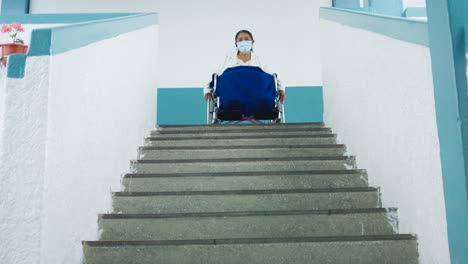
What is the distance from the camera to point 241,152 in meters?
3.06

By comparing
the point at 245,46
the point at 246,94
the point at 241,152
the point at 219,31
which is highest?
the point at 219,31

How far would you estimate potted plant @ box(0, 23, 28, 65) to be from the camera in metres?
5.16

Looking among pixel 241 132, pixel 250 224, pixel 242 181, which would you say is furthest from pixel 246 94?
pixel 250 224

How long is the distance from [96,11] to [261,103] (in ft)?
13.5

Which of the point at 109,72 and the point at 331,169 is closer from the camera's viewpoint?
the point at 109,72

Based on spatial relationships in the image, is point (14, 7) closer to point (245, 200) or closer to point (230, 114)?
point (230, 114)

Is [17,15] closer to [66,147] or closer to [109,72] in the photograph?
[109,72]

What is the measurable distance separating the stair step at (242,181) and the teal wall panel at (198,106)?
371 centimetres

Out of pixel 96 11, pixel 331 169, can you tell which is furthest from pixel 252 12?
pixel 331 169

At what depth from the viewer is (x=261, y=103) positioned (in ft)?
13.7

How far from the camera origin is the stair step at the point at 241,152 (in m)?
3.04

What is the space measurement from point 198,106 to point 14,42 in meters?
2.59

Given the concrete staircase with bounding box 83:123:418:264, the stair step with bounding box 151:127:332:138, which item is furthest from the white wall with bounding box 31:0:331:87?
the concrete staircase with bounding box 83:123:418:264

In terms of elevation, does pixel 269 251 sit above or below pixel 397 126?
below
